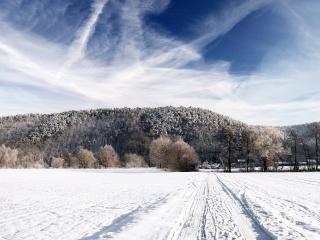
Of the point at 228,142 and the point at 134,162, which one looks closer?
the point at 228,142

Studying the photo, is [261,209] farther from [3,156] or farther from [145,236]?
[3,156]

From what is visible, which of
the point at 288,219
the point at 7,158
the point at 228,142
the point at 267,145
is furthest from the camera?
the point at 7,158

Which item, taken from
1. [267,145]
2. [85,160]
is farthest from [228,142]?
[85,160]

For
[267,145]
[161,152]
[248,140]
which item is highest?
[248,140]

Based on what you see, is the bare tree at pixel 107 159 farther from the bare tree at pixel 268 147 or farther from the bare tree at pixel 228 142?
the bare tree at pixel 268 147

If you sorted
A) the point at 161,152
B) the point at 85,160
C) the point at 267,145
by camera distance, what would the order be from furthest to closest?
the point at 85,160 < the point at 161,152 < the point at 267,145

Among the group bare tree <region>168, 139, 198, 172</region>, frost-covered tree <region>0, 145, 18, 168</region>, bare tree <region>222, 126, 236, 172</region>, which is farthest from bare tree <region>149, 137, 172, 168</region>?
frost-covered tree <region>0, 145, 18, 168</region>

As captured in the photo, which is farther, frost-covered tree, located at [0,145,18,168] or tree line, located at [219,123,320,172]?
frost-covered tree, located at [0,145,18,168]

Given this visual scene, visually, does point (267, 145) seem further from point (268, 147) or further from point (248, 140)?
point (248, 140)

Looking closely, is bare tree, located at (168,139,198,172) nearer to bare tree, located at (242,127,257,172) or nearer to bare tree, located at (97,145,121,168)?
bare tree, located at (242,127,257,172)

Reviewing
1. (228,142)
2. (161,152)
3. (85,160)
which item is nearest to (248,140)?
(228,142)

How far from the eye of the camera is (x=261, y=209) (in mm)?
15461

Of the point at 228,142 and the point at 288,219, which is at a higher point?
the point at 228,142

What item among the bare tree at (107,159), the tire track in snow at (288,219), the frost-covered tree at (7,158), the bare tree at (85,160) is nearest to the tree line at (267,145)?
the bare tree at (107,159)
